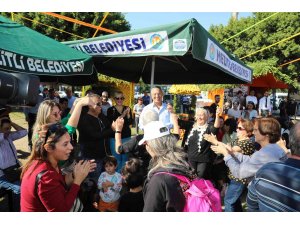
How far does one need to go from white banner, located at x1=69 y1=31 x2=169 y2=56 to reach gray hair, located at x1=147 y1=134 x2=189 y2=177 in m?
1.79

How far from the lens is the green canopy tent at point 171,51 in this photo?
3469mm

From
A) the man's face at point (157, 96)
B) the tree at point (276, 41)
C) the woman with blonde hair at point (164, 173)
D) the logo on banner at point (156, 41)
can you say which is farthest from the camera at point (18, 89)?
the tree at point (276, 41)

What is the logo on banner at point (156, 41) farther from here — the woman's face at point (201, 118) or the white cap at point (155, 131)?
the white cap at point (155, 131)

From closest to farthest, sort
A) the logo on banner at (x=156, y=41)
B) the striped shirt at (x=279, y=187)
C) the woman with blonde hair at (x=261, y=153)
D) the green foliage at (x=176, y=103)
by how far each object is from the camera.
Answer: the striped shirt at (x=279, y=187) → the woman with blonde hair at (x=261, y=153) → the logo on banner at (x=156, y=41) → the green foliage at (x=176, y=103)

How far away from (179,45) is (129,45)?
0.84 m

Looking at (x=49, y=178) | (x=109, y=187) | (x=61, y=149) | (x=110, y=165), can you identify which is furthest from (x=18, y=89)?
(x=109, y=187)

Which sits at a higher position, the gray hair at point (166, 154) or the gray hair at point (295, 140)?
the gray hair at point (295, 140)

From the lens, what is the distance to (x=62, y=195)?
6.37ft

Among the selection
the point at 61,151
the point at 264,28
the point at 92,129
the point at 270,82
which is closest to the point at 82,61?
the point at 92,129

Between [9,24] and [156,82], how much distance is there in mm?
4060

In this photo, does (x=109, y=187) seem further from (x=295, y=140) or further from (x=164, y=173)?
(x=295, y=140)

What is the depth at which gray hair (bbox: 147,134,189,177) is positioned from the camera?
200 cm

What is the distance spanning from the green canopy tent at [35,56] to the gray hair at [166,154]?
1.88 meters

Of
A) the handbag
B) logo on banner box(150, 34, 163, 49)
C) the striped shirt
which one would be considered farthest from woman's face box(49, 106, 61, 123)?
the striped shirt
